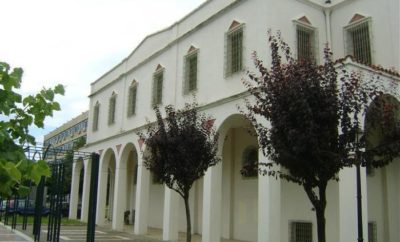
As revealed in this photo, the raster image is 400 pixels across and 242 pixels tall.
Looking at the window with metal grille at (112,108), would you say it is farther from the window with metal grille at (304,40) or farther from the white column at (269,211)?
the white column at (269,211)

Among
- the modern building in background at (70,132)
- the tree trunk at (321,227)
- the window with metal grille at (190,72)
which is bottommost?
the tree trunk at (321,227)

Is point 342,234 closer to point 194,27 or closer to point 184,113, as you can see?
point 184,113

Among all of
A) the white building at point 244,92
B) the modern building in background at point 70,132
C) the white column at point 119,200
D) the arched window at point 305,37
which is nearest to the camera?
the white building at point 244,92

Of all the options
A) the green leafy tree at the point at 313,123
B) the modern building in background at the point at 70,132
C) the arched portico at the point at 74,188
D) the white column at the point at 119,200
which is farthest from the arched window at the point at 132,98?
the modern building in background at the point at 70,132

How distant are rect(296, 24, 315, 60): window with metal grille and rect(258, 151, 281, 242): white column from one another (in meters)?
4.42

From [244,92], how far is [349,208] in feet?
17.5

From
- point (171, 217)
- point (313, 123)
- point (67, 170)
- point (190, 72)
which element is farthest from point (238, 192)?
point (67, 170)

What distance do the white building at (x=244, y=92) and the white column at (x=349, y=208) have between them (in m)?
0.03

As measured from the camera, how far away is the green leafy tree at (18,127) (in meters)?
3.01

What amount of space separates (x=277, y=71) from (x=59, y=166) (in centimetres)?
1070

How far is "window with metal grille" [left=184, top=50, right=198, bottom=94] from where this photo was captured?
64.8ft

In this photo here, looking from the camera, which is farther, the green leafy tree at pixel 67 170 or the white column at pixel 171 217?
the white column at pixel 171 217

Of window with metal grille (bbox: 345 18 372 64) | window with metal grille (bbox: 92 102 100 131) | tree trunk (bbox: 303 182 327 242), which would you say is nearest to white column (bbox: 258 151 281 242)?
window with metal grille (bbox: 345 18 372 64)

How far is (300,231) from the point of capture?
16.5 meters
